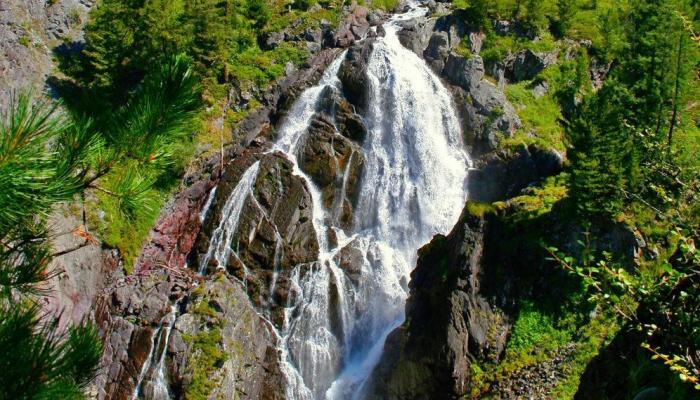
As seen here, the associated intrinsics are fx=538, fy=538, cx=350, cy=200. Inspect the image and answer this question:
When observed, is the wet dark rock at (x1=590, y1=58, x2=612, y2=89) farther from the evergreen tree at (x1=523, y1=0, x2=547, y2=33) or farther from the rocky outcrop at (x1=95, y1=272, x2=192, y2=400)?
the rocky outcrop at (x1=95, y1=272, x2=192, y2=400)

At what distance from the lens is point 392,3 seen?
37.2 meters

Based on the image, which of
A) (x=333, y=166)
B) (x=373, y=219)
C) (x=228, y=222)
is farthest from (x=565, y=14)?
(x=228, y=222)

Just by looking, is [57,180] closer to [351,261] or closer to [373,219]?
[351,261]

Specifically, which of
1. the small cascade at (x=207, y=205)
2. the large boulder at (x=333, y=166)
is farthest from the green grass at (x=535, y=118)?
the small cascade at (x=207, y=205)

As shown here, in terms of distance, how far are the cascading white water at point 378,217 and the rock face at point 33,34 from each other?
1281 centimetres

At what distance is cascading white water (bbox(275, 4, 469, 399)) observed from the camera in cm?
2008

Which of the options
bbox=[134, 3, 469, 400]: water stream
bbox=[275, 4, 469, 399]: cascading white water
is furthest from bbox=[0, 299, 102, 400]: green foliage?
bbox=[275, 4, 469, 399]: cascading white water

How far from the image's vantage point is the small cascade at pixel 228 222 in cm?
2262

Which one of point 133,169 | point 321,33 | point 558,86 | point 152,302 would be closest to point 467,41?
point 558,86

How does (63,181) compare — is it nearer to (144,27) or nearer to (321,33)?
(144,27)

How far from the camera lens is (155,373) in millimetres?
18469

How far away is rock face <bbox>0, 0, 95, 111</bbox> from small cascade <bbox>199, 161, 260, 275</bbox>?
10.4 meters

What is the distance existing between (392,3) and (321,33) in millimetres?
7118

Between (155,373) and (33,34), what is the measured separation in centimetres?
2064
